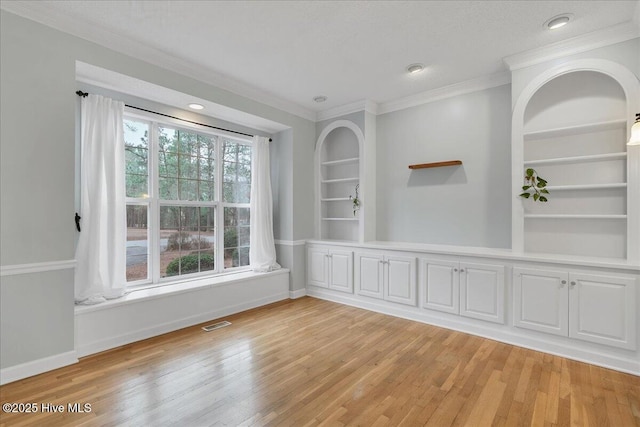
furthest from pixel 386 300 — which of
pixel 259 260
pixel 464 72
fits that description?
pixel 464 72

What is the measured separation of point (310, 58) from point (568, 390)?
358 cm

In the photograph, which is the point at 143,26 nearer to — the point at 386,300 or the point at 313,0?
the point at 313,0

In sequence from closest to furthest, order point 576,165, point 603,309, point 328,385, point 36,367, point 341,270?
point 328,385, point 36,367, point 603,309, point 576,165, point 341,270

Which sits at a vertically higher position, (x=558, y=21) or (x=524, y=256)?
(x=558, y=21)

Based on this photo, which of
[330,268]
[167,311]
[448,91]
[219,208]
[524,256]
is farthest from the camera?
[330,268]

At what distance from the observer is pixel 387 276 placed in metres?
3.91

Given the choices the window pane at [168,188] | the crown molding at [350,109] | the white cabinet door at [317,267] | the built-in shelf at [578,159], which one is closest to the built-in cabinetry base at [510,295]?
the white cabinet door at [317,267]

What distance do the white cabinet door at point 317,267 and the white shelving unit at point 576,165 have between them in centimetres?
247

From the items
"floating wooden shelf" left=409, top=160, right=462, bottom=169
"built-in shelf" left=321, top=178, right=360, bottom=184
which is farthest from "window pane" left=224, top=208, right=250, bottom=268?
"floating wooden shelf" left=409, top=160, right=462, bottom=169

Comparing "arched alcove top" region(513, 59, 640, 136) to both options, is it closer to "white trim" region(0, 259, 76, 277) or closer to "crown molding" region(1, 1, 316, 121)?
"crown molding" region(1, 1, 316, 121)

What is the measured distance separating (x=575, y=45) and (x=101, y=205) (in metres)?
4.76

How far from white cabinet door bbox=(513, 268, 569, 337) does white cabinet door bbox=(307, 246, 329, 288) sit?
243 centimetres

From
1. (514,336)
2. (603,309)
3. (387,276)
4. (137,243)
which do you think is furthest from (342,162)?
(603,309)

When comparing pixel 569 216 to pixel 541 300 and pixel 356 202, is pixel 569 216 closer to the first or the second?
pixel 541 300
